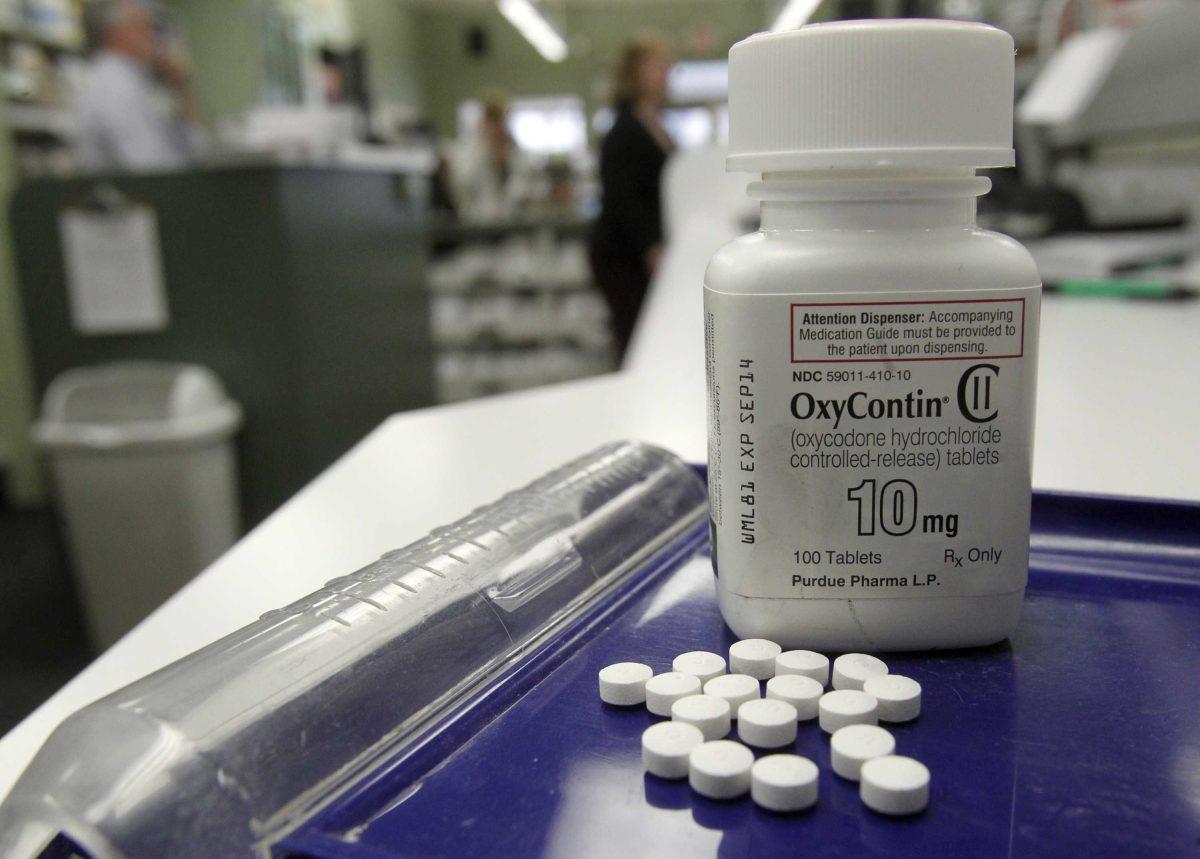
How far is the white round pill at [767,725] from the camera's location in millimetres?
270

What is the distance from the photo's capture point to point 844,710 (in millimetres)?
278

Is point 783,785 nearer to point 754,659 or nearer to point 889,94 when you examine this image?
point 754,659

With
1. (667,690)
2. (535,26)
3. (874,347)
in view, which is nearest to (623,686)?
(667,690)

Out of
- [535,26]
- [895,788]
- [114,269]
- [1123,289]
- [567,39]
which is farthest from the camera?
[567,39]

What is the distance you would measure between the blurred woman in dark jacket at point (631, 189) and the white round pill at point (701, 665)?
2.53 metres

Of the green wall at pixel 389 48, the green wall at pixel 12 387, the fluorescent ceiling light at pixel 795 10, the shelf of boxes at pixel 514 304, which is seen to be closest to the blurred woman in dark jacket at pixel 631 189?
the fluorescent ceiling light at pixel 795 10

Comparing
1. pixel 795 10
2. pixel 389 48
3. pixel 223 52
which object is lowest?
pixel 795 10

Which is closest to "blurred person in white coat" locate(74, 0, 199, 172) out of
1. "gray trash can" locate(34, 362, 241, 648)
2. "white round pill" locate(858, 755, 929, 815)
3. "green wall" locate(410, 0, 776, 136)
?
"gray trash can" locate(34, 362, 241, 648)

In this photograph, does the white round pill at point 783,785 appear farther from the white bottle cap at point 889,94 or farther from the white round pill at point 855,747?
the white bottle cap at point 889,94

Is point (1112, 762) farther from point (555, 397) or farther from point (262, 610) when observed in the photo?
point (555, 397)

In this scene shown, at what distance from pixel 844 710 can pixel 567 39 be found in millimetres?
7355

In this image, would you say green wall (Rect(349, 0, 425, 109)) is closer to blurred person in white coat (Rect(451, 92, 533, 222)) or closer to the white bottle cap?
blurred person in white coat (Rect(451, 92, 533, 222))

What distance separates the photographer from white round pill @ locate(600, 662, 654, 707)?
0.30 meters

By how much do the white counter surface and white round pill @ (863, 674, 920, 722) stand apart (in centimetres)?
23
